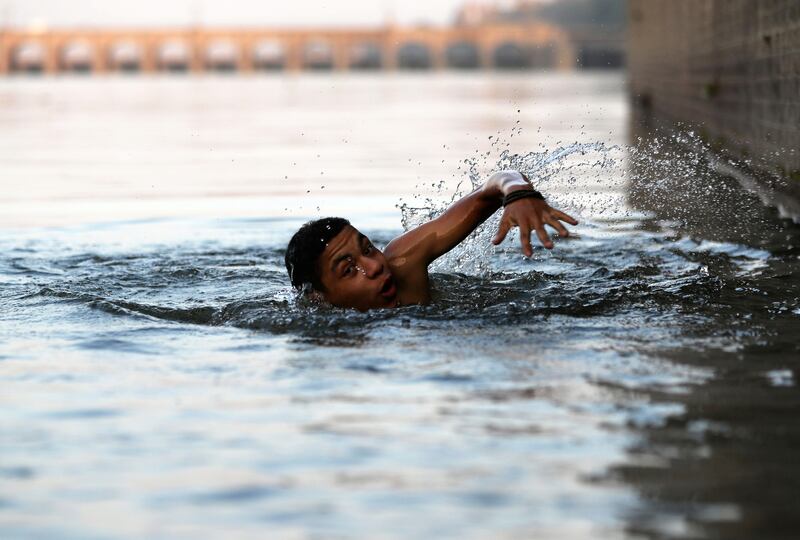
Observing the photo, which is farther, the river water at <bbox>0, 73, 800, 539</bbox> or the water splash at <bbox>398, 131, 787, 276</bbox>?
the water splash at <bbox>398, 131, 787, 276</bbox>

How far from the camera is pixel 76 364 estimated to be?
509 centimetres

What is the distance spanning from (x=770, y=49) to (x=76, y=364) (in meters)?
7.86

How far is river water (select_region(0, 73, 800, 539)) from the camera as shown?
3236 mm

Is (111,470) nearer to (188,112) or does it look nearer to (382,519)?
(382,519)

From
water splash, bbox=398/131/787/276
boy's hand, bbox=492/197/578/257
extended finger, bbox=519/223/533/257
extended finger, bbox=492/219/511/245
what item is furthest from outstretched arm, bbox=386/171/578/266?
water splash, bbox=398/131/787/276

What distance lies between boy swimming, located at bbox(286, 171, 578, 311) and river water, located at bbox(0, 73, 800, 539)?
0.12 metres

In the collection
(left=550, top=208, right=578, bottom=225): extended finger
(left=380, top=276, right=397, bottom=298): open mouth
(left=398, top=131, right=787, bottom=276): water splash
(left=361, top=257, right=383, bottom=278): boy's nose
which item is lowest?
(left=398, top=131, right=787, bottom=276): water splash

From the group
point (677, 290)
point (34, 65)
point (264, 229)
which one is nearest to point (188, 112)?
point (264, 229)

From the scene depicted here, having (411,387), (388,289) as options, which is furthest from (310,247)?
(411,387)

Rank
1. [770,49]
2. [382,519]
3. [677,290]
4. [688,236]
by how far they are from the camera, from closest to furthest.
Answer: [382,519]
[677,290]
[688,236]
[770,49]

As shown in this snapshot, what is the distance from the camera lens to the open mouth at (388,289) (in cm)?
588

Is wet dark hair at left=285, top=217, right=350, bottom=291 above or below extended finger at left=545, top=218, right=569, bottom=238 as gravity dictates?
below

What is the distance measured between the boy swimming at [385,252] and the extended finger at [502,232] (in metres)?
0.08

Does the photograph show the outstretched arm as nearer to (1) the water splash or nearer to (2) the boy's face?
(2) the boy's face
